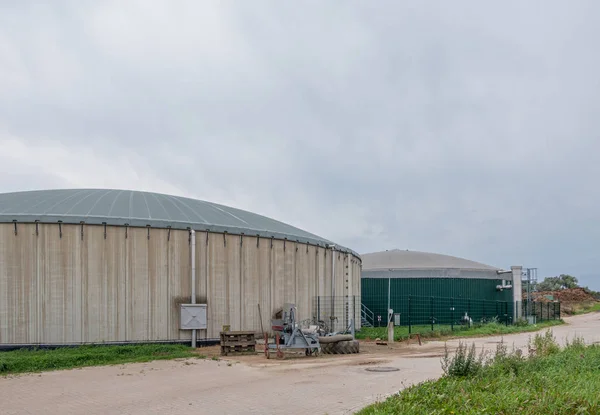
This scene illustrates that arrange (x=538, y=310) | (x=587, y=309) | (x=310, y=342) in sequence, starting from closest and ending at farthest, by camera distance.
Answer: (x=310, y=342) < (x=538, y=310) < (x=587, y=309)

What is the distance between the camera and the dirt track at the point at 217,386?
443 inches

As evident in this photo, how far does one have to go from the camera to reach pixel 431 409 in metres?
9.03

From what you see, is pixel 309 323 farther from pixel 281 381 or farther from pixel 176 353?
pixel 281 381

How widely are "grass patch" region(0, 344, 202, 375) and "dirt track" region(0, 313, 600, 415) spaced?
905 mm

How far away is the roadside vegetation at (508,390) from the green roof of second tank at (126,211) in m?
12.8

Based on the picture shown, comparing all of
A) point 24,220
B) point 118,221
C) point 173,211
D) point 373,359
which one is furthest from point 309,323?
point 24,220

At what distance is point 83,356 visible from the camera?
17.7 meters

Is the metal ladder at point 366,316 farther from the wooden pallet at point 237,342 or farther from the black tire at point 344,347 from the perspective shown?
the wooden pallet at point 237,342

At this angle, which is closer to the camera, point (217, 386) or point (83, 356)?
point (217, 386)

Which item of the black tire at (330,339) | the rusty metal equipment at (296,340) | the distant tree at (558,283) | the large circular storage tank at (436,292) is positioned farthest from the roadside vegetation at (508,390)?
the distant tree at (558,283)

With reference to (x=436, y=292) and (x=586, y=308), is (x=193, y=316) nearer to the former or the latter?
(x=436, y=292)

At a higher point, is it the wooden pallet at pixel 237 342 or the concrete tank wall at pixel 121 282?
the concrete tank wall at pixel 121 282

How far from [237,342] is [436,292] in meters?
21.6

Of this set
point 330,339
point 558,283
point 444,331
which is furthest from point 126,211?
point 558,283
